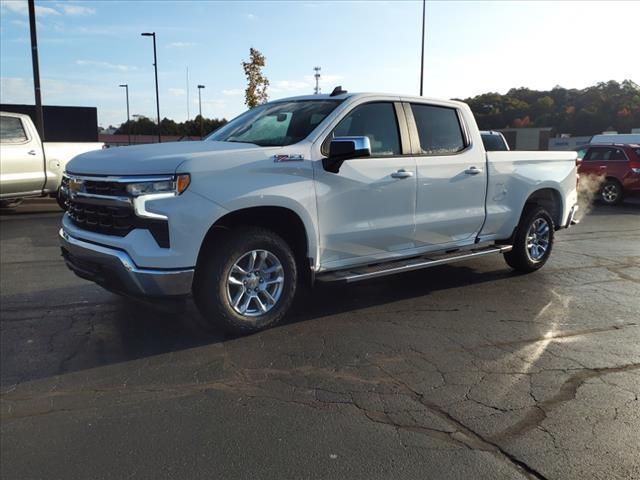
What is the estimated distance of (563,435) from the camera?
10.5 ft

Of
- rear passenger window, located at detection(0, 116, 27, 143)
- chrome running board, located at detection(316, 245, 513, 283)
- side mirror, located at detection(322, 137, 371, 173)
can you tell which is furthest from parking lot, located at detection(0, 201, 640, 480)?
rear passenger window, located at detection(0, 116, 27, 143)

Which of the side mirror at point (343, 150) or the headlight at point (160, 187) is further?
the side mirror at point (343, 150)

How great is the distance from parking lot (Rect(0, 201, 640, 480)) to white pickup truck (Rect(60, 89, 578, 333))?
51cm

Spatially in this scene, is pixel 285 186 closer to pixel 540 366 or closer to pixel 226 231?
pixel 226 231

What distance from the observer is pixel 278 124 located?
17.5 feet

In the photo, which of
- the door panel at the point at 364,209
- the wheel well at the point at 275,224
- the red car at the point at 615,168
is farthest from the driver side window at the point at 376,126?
the red car at the point at 615,168

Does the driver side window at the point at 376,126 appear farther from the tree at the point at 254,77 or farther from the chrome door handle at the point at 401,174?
the tree at the point at 254,77

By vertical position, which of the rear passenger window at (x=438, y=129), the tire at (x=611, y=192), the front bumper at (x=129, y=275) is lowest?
the tire at (x=611, y=192)

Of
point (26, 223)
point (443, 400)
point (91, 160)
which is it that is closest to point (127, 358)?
point (91, 160)

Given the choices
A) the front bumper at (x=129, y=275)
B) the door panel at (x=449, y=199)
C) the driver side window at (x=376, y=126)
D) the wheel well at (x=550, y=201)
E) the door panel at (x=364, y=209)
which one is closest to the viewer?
the front bumper at (x=129, y=275)

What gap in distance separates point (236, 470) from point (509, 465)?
140cm

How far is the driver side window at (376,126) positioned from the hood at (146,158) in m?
0.98

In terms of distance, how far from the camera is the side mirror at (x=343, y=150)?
15.3 feet

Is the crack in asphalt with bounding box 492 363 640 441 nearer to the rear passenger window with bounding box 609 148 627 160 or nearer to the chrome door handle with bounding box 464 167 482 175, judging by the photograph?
the chrome door handle with bounding box 464 167 482 175
